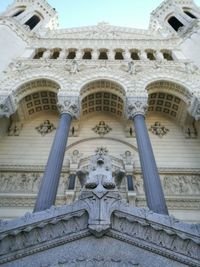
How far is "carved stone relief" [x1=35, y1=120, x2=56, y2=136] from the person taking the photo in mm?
13594

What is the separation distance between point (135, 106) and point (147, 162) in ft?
10.9

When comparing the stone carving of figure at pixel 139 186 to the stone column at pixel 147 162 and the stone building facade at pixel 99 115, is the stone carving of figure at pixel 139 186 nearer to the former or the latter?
the stone building facade at pixel 99 115

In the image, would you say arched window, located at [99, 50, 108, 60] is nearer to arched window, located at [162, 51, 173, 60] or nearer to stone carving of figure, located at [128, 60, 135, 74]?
stone carving of figure, located at [128, 60, 135, 74]

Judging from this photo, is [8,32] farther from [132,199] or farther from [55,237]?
[55,237]

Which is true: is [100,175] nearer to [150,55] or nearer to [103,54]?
[103,54]

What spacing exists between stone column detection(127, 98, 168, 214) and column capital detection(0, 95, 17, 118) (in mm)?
5287

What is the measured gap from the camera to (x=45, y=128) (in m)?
13.8

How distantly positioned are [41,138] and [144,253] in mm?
9539

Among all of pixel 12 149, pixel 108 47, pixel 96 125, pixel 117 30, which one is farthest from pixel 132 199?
pixel 117 30

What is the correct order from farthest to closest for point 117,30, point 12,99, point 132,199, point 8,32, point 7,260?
point 117,30 < point 8,32 < point 12,99 < point 132,199 < point 7,260

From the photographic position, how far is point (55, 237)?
4.93 meters

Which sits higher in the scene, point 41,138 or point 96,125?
point 96,125

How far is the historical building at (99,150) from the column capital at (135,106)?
0.16 ft

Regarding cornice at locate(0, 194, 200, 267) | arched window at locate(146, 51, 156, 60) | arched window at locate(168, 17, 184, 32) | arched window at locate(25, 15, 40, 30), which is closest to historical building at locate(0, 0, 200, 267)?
cornice at locate(0, 194, 200, 267)
